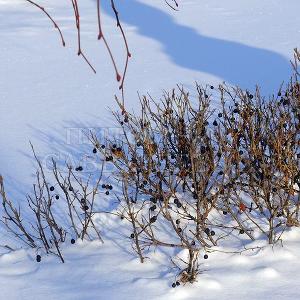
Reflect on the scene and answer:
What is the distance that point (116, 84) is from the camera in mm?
7441

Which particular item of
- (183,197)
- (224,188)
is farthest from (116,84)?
(224,188)

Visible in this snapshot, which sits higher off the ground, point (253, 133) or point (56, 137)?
point (56, 137)

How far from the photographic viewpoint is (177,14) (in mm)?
10844

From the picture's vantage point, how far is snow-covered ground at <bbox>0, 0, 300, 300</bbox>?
3492 mm

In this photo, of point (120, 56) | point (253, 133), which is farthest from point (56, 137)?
point (120, 56)

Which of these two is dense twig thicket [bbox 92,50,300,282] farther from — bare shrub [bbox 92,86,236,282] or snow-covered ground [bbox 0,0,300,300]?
snow-covered ground [bbox 0,0,300,300]

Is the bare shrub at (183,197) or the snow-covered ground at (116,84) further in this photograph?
the bare shrub at (183,197)

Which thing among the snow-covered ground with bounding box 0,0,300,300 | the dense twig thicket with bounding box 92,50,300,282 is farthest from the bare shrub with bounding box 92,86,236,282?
the snow-covered ground with bounding box 0,0,300,300

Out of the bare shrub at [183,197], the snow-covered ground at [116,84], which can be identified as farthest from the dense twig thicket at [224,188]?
the snow-covered ground at [116,84]

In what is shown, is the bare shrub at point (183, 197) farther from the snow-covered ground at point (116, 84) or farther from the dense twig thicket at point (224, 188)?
the snow-covered ground at point (116, 84)

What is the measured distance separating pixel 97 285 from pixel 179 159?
1.03m

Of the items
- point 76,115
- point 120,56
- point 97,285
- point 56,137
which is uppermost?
point 120,56

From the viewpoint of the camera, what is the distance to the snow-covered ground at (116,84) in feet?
11.5

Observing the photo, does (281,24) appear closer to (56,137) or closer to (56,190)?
(56,137)
